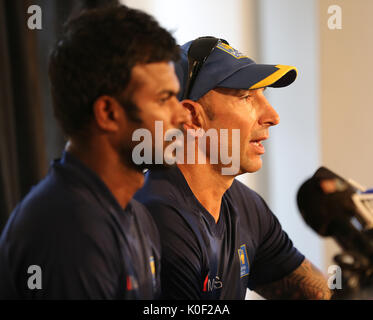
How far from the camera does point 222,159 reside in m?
0.94

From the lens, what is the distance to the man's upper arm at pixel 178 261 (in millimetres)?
861

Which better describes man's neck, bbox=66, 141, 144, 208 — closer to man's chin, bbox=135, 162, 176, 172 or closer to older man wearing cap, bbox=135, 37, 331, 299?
man's chin, bbox=135, 162, 176, 172

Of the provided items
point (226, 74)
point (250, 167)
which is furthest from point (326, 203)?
point (226, 74)

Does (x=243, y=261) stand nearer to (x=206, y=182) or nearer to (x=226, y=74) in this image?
(x=206, y=182)

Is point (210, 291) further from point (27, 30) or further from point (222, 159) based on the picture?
point (27, 30)

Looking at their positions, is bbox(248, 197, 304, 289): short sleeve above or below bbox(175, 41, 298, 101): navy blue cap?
below

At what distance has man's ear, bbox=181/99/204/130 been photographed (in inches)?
36.9

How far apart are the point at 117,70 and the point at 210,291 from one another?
0.44m

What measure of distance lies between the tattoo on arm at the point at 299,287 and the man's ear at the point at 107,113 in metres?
0.59

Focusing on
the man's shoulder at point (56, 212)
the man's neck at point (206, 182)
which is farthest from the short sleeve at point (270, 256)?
the man's shoulder at point (56, 212)

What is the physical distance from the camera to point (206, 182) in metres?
0.94

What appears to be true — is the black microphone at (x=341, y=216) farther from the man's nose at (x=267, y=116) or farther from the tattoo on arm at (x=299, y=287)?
the tattoo on arm at (x=299, y=287)

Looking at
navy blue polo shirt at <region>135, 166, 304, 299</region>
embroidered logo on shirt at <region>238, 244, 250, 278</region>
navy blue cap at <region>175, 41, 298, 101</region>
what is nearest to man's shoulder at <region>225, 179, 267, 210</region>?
navy blue polo shirt at <region>135, 166, 304, 299</region>

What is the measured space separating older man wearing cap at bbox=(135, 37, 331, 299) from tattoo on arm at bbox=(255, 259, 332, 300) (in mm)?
129
